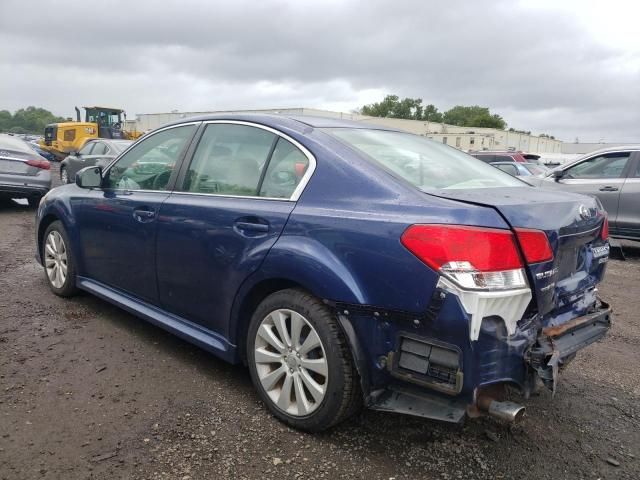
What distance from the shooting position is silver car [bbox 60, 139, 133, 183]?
14.0 metres

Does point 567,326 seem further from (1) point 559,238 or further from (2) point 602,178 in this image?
(2) point 602,178

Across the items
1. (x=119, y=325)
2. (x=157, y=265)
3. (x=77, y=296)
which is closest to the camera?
(x=157, y=265)

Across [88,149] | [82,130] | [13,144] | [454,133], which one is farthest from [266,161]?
[454,133]

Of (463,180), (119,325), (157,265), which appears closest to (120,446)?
(157,265)

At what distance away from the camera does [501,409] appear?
2229 millimetres

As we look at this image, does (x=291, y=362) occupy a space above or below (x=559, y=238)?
below

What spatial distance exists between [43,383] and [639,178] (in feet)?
26.5

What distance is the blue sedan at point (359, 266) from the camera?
220cm

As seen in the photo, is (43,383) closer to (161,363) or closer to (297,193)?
(161,363)

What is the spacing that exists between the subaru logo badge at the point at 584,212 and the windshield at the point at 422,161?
1.56 ft

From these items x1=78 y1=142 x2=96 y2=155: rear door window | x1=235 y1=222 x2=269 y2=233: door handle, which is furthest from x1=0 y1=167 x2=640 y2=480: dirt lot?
x1=78 y1=142 x2=96 y2=155: rear door window

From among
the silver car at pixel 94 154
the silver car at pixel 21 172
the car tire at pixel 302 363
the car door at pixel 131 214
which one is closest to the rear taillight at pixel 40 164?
the silver car at pixel 21 172

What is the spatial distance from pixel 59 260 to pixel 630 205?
753 cm

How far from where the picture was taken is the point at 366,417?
9.62 ft
